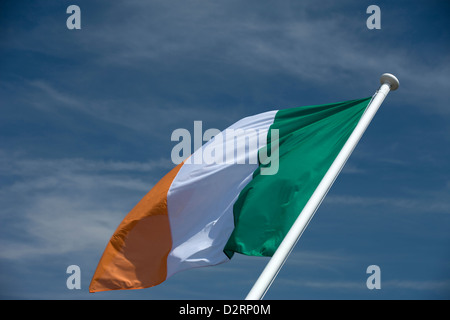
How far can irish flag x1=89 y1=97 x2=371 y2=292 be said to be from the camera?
14930mm

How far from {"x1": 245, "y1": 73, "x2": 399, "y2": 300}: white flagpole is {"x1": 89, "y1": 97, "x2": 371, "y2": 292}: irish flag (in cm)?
81

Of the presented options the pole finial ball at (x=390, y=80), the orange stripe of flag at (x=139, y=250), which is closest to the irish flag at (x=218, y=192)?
the orange stripe of flag at (x=139, y=250)

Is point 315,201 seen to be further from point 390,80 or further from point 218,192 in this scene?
point 390,80

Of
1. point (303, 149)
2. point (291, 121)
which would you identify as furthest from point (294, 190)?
point (291, 121)

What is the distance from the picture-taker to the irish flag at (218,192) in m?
14.9

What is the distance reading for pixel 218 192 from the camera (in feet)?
50.7

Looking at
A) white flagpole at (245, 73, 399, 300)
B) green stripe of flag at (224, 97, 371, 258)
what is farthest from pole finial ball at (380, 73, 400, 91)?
green stripe of flag at (224, 97, 371, 258)

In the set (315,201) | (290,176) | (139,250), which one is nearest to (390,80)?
(290,176)

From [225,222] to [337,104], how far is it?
14.4 ft

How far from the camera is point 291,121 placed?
1614 cm

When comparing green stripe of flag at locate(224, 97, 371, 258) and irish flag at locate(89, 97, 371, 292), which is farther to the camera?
irish flag at locate(89, 97, 371, 292)

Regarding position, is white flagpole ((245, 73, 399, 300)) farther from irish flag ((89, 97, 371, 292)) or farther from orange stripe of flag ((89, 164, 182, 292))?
orange stripe of flag ((89, 164, 182, 292))

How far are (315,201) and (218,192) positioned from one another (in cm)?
356

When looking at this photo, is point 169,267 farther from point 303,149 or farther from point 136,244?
point 303,149
